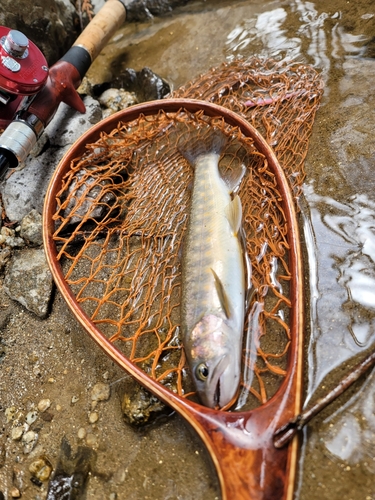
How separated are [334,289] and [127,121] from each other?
2.29 metres

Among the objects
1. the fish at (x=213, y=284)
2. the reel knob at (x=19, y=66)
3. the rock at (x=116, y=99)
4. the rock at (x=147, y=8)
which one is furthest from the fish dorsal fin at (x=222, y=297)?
the rock at (x=147, y=8)

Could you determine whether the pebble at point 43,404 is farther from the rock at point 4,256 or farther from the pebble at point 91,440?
the rock at point 4,256

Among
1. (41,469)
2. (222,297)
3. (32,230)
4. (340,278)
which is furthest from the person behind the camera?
(32,230)

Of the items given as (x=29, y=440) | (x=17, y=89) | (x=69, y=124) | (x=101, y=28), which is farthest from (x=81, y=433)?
(x=101, y=28)

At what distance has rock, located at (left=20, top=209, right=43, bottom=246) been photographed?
12.4ft

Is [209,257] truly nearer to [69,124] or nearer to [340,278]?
[340,278]

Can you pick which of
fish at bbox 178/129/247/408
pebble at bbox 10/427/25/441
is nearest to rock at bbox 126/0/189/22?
fish at bbox 178/129/247/408

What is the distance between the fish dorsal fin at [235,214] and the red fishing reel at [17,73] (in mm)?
1946

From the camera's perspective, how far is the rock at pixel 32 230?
3783 millimetres

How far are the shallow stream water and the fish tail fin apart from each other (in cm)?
79

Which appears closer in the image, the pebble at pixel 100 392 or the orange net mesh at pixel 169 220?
the orange net mesh at pixel 169 220

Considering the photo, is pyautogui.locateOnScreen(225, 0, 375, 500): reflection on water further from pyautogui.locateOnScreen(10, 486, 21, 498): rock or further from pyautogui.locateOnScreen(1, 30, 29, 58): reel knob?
pyautogui.locateOnScreen(1, 30, 29, 58): reel knob

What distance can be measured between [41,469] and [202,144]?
111 inches

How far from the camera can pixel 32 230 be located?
3.78 meters
